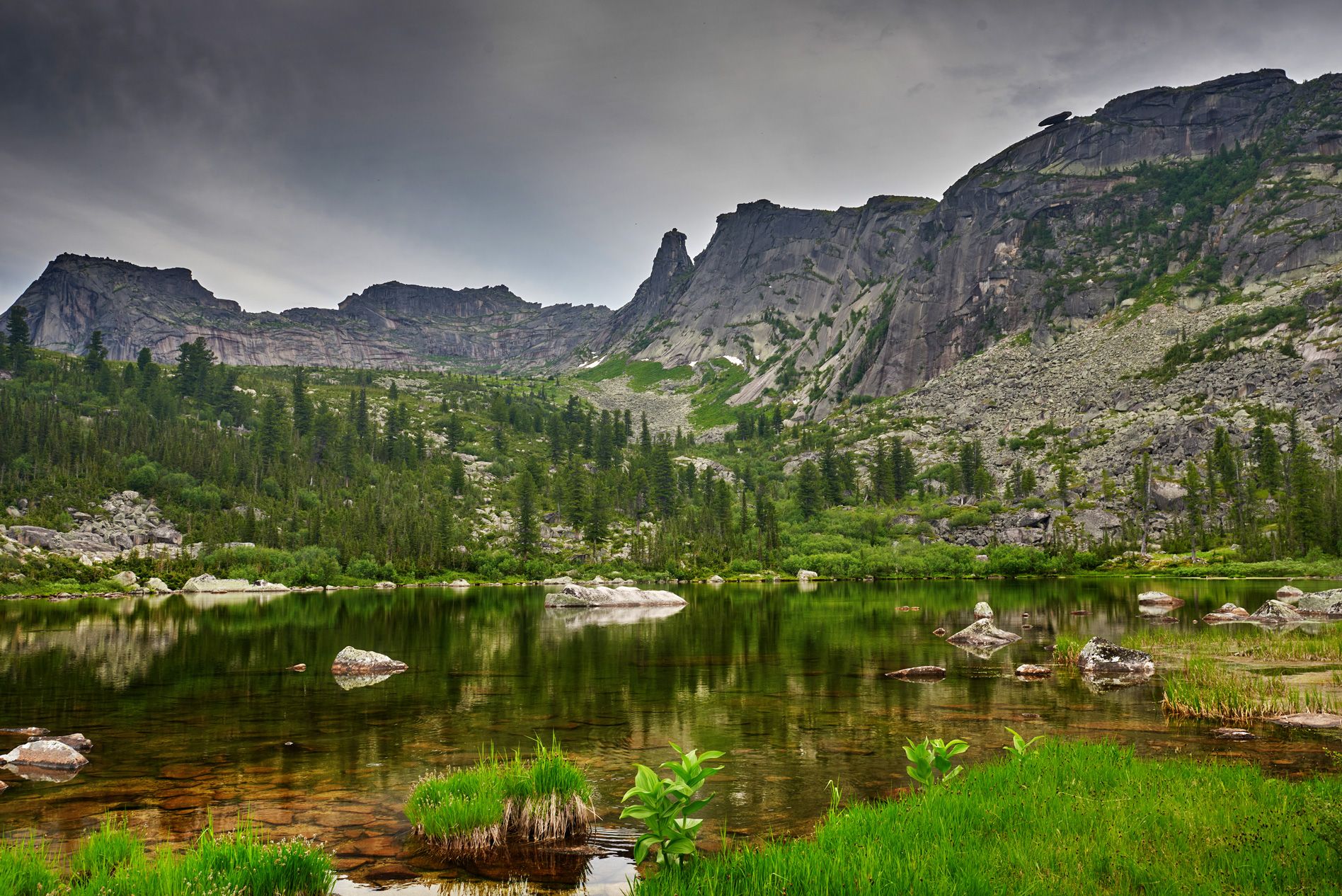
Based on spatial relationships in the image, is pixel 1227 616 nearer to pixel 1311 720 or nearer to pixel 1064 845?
pixel 1311 720

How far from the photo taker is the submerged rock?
296 ft

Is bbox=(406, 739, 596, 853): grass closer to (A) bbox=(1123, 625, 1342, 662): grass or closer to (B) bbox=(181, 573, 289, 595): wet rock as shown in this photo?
(A) bbox=(1123, 625, 1342, 662): grass

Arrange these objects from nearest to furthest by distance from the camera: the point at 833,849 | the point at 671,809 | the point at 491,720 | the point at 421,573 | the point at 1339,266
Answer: the point at 671,809
the point at 833,849
the point at 491,720
the point at 421,573
the point at 1339,266

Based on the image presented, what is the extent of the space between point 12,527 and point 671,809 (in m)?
148

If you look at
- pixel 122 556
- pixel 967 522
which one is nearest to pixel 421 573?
pixel 122 556

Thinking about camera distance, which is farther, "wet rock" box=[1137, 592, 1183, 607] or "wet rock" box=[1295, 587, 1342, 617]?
"wet rock" box=[1137, 592, 1183, 607]

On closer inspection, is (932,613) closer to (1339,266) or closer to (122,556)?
(122,556)

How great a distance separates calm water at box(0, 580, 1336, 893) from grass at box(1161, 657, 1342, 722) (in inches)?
41.6

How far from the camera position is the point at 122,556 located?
117062mm

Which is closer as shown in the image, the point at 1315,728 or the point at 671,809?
the point at 671,809

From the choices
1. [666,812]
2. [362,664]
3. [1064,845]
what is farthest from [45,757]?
[1064,845]

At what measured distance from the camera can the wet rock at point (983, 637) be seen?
145 ft

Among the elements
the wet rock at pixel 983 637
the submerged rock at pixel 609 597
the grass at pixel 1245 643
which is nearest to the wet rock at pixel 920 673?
the wet rock at pixel 983 637

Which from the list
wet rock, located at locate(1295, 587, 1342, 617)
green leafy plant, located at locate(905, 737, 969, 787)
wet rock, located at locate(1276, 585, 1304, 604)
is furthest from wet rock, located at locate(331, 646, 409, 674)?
wet rock, located at locate(1276, 585, 1304, 604)
